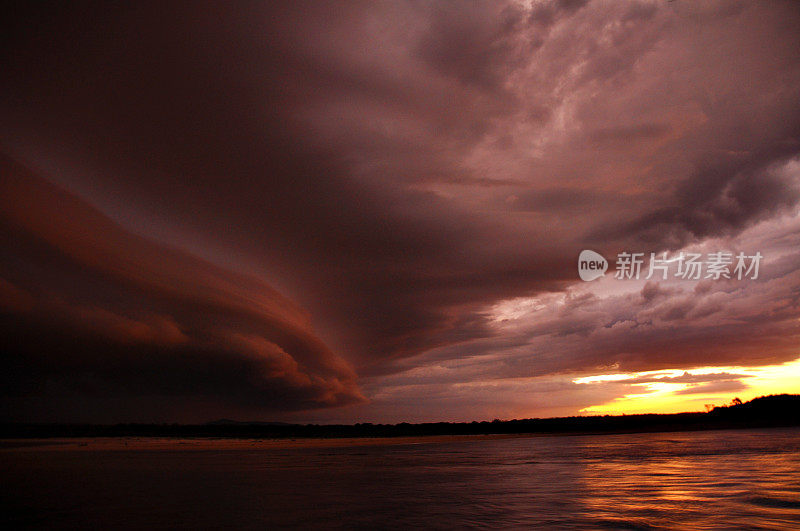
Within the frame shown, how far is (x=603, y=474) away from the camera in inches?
1334

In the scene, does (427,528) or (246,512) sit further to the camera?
(246,512)

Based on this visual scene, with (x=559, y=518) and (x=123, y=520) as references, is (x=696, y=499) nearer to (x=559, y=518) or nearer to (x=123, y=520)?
(x=559, y=518)

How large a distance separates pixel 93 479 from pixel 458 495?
2350cm

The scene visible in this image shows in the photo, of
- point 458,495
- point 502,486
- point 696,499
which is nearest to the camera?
point 696,499

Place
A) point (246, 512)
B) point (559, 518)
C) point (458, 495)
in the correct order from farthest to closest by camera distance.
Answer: point (458, 495) → point (246, 512) → point (559, 518)

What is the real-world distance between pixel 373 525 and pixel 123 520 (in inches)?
352

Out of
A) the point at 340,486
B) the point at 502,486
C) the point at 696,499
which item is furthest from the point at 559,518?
the point at 340,486

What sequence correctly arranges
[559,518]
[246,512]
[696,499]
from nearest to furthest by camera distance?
[559,518], [246,512], [696,499]

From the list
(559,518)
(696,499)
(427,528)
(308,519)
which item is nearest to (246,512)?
(308,519)

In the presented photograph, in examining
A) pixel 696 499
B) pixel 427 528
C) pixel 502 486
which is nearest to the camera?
pixel 427 528

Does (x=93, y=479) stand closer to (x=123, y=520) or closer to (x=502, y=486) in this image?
(x=123, y=520)

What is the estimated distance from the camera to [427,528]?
647 inches

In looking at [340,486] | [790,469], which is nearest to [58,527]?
[340,486]

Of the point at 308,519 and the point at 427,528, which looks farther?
the point at 308,519
